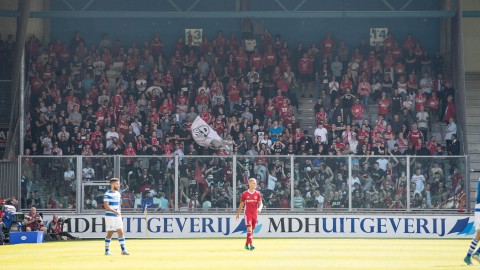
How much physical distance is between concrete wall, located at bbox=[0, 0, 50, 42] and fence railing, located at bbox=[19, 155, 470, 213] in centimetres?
886

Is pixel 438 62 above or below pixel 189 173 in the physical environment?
above

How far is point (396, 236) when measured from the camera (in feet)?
115

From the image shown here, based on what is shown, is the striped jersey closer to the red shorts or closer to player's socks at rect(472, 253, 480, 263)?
the red shorts

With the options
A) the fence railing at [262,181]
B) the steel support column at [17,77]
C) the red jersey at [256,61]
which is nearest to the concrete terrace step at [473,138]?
the fence railing at [262,181]

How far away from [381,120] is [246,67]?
6.02 m

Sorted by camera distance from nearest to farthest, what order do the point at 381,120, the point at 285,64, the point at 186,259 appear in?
the point at 186,259 → the point at 381,120 → the point at 285,64

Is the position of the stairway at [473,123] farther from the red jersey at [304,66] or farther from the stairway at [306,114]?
the red jersey at [304,66]

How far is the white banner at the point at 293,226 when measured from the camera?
35.0 meters

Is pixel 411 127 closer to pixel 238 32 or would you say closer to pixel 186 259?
pixel 238 32

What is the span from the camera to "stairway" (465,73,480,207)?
3653cm

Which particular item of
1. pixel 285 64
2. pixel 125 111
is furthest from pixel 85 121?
pixel 285 64

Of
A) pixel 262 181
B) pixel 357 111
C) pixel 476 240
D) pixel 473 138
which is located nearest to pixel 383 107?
pixel 357 111

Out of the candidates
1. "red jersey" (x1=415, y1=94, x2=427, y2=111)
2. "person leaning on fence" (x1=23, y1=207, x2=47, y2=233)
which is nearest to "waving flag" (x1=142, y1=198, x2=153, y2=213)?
"person leaning on fence" (x1=23, y1=207, x2=47, y2=233)

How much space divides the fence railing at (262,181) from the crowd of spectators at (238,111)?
0.04m
